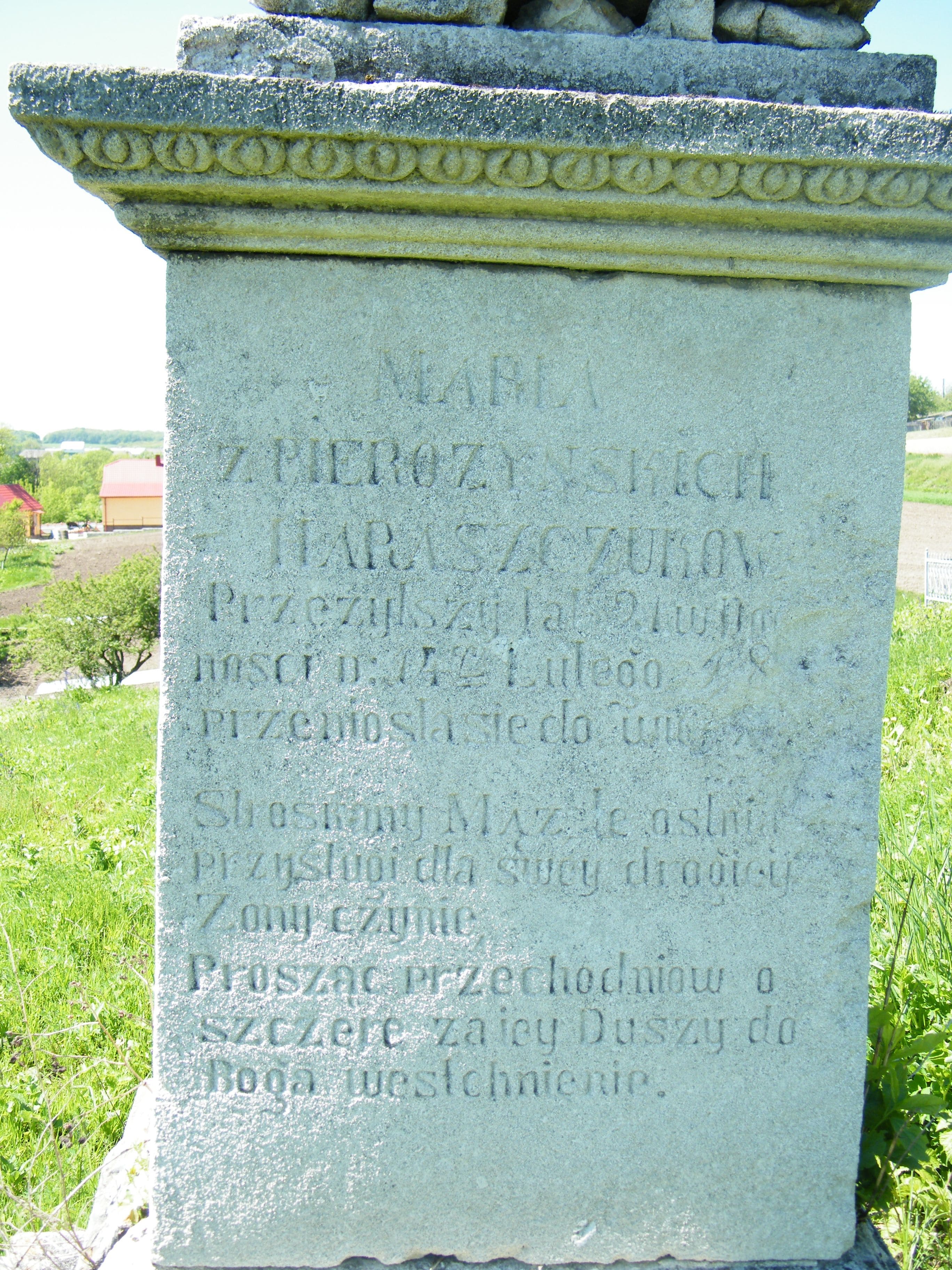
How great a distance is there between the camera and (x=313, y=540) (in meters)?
1.81

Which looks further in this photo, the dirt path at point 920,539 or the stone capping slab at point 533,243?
the dirt path at point 920,539

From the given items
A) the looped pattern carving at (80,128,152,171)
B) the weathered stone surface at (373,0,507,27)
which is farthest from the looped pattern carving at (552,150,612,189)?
the looped pattern carving at (80,128,152,171)

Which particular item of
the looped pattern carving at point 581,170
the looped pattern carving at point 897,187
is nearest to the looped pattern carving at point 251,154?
the looped pattern carving at point 581,170

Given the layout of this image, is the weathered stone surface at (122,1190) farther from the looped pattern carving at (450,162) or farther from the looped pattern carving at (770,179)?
the looped pattern carving at (770,179)

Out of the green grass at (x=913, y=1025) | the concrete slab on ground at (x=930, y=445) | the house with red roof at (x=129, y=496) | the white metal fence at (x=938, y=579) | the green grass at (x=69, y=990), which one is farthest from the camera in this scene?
the house with red roof at (x=129, y=496)

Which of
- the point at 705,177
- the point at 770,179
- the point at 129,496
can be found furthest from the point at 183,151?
the point at 129,496

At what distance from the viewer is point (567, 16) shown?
1787 mm

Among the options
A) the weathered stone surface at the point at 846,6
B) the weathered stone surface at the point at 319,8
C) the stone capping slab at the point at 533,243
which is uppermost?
the weathered stone surface at the point at 846,6

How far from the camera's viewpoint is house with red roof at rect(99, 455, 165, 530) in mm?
87375

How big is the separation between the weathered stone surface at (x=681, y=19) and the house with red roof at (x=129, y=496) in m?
89.9

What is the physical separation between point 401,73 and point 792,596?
1271 millimetres

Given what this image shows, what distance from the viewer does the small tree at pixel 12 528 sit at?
68.3 meters

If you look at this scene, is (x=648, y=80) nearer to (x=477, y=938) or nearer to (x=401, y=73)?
(x=401, y=73)

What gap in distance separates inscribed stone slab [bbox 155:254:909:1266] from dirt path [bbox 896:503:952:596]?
16016mm
